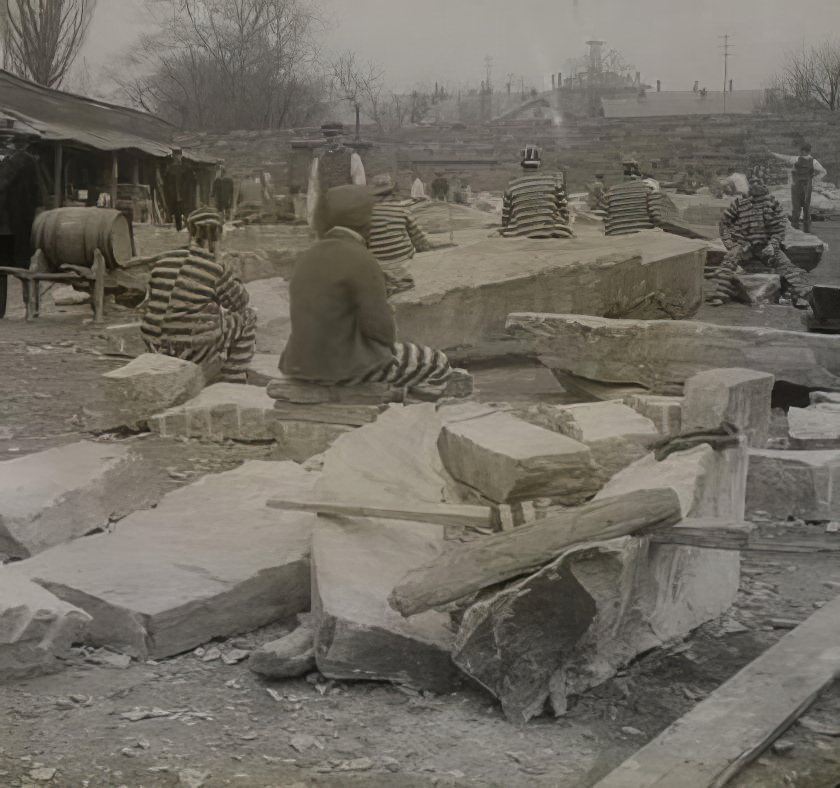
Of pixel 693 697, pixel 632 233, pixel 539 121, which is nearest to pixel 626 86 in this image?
pixel 539 121

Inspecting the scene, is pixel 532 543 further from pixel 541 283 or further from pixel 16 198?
pixel 16 198

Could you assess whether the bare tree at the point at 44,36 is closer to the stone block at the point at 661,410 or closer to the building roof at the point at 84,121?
the building roof at the point at 84,121

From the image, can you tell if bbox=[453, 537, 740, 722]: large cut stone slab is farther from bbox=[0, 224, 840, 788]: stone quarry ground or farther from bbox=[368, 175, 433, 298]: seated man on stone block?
bbox=[368, 175, 433, 298]: seated man on stone block

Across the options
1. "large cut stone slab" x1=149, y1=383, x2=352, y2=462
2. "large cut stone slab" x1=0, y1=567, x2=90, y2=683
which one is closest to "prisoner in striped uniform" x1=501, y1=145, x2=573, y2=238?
"large cut stone slab" x1=149, y1=383, x2=352, y2=462

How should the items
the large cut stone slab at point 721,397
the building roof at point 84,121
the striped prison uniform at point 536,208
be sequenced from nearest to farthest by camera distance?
the large cut stone slab at point 721,397, the striped prison uniform at point 536,208, the building roof at point 84,121

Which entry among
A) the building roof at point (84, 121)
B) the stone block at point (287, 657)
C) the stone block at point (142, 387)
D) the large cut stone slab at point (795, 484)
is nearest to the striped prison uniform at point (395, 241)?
the building roof at point (84, 121)

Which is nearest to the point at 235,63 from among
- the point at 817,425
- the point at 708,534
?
the point at 708,534
